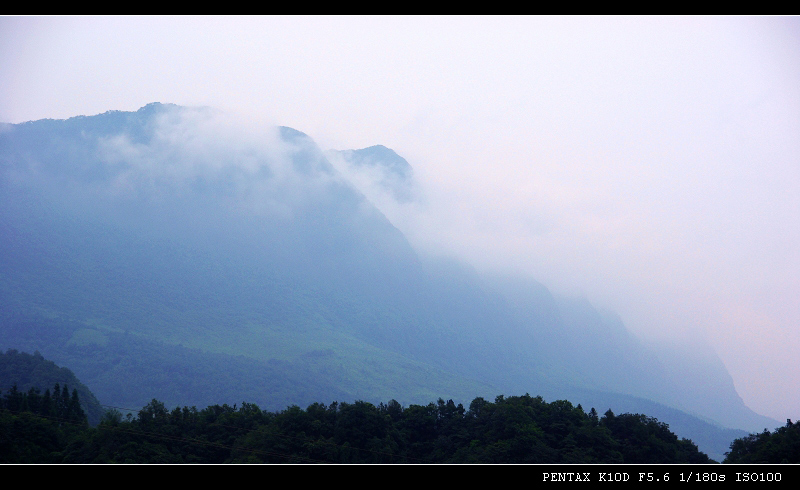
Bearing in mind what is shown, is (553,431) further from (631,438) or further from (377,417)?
(377,417)

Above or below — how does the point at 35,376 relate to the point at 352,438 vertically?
below

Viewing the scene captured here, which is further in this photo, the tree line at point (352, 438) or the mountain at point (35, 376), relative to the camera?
the mountain at point (35, 376)

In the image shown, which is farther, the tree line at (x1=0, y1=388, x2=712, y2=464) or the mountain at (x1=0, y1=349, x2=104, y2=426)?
the mountain at (x1=0, y1=349, x2=104, y2=426)

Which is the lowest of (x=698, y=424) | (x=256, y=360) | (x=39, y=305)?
(x=698, y=424)

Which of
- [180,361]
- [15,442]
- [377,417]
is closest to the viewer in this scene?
[15,442]

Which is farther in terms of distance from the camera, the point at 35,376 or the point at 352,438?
the point at 35,376
